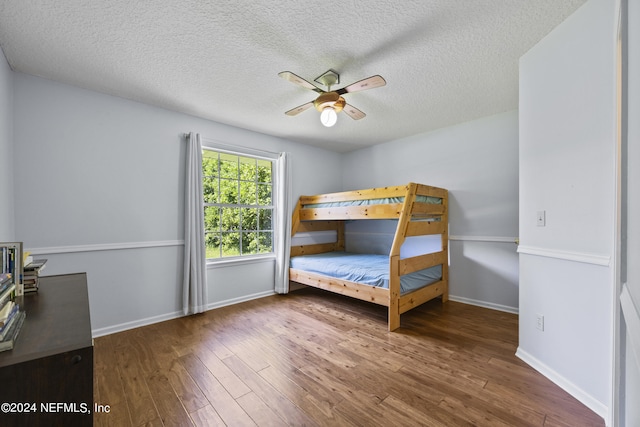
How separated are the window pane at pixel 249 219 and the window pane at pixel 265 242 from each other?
165 mm

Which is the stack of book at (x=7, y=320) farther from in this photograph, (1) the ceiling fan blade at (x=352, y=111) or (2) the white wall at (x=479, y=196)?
(2) the white wall at (x=479, y=196)

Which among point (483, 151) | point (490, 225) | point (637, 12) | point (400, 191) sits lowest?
point (490, 225)

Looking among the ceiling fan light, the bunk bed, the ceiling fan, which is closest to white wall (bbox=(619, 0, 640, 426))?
the ceiling fan

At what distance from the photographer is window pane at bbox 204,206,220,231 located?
338 centimetres

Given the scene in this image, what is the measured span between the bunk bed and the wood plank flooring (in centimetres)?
33

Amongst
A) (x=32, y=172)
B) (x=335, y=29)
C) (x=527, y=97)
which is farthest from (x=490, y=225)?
(x=32, y=172)

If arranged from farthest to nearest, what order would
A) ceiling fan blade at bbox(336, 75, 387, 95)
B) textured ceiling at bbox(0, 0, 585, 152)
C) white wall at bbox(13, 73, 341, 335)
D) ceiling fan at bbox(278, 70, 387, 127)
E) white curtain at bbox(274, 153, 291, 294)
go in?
white curtain at bbox(274, 153, 291, 294) → white wall at bbox(13, 73, 341, 335) → ceiling fan at bbox(278, 70, 387, 127) → ceiling fan blade at bbox(336, 75, 387, 95) → textured ceiling at bbox(0, 0, 585, 152)

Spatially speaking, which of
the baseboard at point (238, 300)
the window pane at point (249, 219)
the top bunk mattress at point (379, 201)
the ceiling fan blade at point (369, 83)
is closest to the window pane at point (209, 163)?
the window pane at point (249, 219)

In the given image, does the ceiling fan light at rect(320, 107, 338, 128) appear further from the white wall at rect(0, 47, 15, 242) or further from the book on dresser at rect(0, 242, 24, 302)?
the white wall at rect(0, 47, 15, 242)

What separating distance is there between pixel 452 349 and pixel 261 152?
10.4 feet

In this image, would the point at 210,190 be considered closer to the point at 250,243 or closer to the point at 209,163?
the point at 209,163

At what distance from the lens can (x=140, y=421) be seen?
1.46 m

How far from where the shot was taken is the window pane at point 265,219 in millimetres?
3904

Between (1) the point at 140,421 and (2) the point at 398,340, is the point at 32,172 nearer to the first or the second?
(1) the point at 140,421
